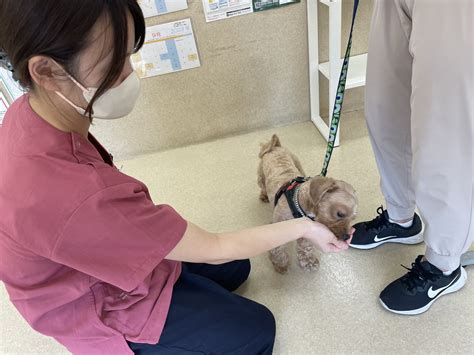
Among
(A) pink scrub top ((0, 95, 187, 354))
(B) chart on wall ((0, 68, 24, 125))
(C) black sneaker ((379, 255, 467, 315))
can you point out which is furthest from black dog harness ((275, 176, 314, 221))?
(B) chart on wall ((0, 68, 24, 125))

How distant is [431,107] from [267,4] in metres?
1.33

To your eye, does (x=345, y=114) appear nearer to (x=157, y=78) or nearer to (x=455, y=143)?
(x=157, y=78)

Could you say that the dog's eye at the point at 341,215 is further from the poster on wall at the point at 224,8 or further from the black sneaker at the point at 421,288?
the poster on wall at the point at 224,8

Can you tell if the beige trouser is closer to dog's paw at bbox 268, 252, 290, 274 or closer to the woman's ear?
dog's paw at bbox 268, 252, 290, 274

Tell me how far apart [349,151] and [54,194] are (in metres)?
1.69

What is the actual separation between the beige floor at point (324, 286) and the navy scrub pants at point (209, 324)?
6.2 inches

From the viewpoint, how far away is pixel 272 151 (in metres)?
1.70

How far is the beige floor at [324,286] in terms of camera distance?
3.82ft

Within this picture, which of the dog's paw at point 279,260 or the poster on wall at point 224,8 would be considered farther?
the poster on wall at point 224,8

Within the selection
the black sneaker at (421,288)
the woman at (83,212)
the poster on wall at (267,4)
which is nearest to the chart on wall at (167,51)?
the poster on wall at (267,4)

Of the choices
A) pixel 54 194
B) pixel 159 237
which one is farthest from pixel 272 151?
pixel 54 194

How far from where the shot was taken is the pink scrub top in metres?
0.66

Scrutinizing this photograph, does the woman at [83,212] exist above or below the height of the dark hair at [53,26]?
below

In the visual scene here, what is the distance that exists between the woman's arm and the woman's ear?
1.35 ft
